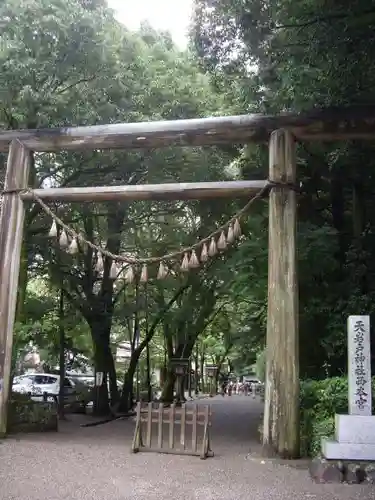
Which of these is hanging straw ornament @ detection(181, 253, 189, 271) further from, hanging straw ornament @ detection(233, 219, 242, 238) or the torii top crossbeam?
the torii top crossbeam

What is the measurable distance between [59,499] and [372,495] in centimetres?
373

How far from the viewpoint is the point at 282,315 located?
9297 mm

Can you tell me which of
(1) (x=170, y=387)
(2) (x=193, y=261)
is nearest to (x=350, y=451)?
(2) (x=193, y=261)

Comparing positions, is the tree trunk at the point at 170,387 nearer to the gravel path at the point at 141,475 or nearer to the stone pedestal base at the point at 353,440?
the gravel path at the point at 141,475

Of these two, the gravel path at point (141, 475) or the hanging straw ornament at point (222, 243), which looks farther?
the hanging straw ornament at point (222, 243)

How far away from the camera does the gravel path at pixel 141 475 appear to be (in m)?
6.57

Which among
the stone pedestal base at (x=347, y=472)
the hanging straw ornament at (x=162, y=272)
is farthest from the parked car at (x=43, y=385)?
the stone pedestal base at (x=347, y=472)

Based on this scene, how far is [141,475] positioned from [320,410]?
130 inches

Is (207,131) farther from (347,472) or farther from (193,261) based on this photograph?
(347,472)

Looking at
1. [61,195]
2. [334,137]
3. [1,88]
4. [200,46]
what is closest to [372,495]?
[334,137]

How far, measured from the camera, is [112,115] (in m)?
13.5

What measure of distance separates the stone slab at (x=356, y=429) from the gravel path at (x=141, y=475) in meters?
A: 0.59

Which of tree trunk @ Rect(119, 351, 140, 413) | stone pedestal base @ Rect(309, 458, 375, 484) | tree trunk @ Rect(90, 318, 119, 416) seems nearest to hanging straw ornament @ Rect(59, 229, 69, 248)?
stone pedestal base @ Rect(309, 458, 375, 484)

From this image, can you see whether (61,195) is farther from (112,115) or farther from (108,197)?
(112,115)
